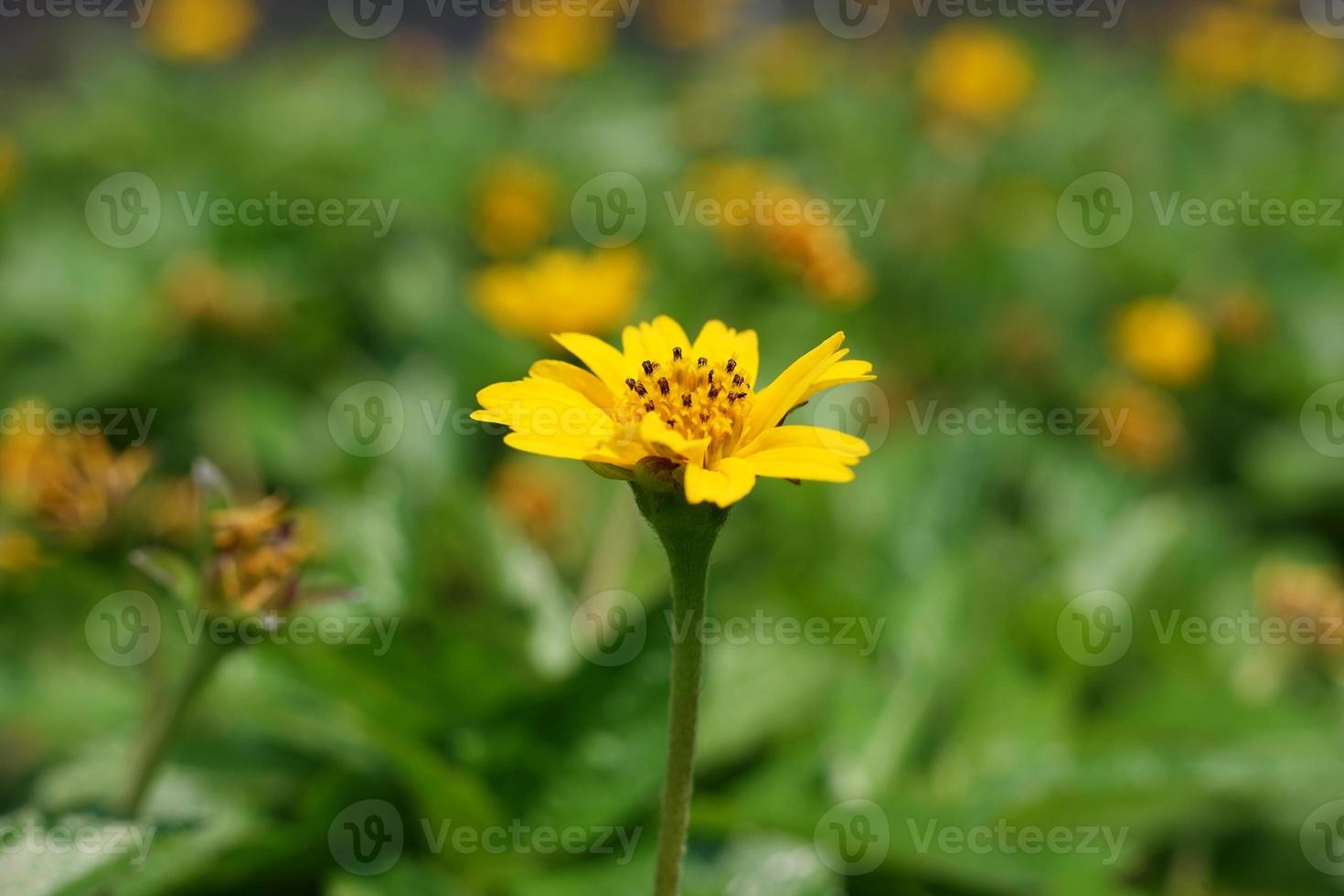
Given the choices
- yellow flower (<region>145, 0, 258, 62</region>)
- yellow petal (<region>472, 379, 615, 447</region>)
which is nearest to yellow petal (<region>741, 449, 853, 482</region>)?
yellow petal (<region>472, 379, 615, 447</region>)

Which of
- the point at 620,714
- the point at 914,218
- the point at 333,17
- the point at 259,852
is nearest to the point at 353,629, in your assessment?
the point at 259,852

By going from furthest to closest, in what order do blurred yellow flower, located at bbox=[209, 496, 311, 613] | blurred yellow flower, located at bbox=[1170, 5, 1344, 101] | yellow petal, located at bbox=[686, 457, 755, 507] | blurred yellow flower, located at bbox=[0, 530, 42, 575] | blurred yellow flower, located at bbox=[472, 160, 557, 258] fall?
1. blurred yellow flower, located at bbox=[1170, 5, 1344, 101]
2. blurred yellow flower, located at bbox=[472, 160, 557, 258]
3. blurred yellow flower, located at bbox=[0, 530, 42, 575]
4. blurred yellow flower, located at bbox=[209, 496, 311, 613]
5. yellow petal, located at bbox=[686, 457, 755, 507]

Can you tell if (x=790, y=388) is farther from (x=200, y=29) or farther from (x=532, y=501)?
(x=200, y=29)

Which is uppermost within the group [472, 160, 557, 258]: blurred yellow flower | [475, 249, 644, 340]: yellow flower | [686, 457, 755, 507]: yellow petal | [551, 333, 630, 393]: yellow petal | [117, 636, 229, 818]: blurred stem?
[472, 160, 557, 258]: blurred yellow flower

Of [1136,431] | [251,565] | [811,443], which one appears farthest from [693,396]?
[1136,431]

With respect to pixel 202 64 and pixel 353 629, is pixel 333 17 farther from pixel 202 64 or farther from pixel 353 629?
pixel 353 629

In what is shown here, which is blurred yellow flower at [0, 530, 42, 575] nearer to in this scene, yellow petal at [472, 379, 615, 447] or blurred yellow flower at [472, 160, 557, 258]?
yellow petal at [472, 379, 615, 447]
